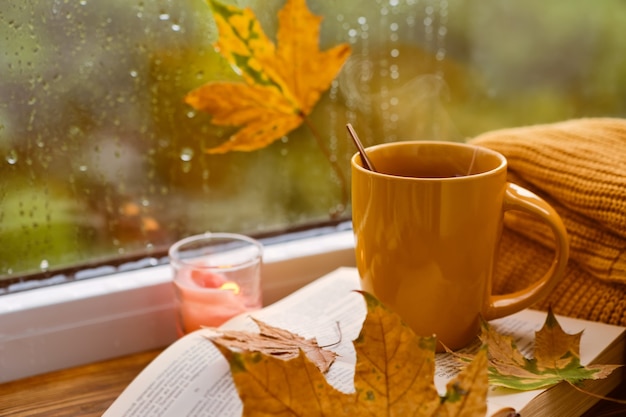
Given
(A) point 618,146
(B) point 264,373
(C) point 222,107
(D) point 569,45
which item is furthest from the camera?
(D) point 569,45

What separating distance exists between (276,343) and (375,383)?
142 millimetres

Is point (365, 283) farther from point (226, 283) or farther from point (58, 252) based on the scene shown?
point (58, 252)

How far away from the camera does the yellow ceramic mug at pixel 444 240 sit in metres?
0.54

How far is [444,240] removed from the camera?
0.55m

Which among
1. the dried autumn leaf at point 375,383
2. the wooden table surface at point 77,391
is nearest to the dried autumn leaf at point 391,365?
the dried autumn leaf at point 375,383

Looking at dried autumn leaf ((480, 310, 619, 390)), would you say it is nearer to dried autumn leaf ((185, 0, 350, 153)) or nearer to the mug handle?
the mug handle

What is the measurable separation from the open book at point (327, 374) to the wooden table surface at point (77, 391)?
6cm

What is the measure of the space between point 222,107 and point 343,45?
17cm

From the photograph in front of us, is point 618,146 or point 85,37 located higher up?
point 85,37

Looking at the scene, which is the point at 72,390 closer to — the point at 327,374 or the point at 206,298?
the point at 206,298

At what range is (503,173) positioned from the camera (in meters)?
0.57

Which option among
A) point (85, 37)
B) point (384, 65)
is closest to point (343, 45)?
point (384, 65)

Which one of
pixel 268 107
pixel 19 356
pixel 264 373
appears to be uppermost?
pixel 268 107

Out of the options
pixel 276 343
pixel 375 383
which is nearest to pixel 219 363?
pixel 276 343
